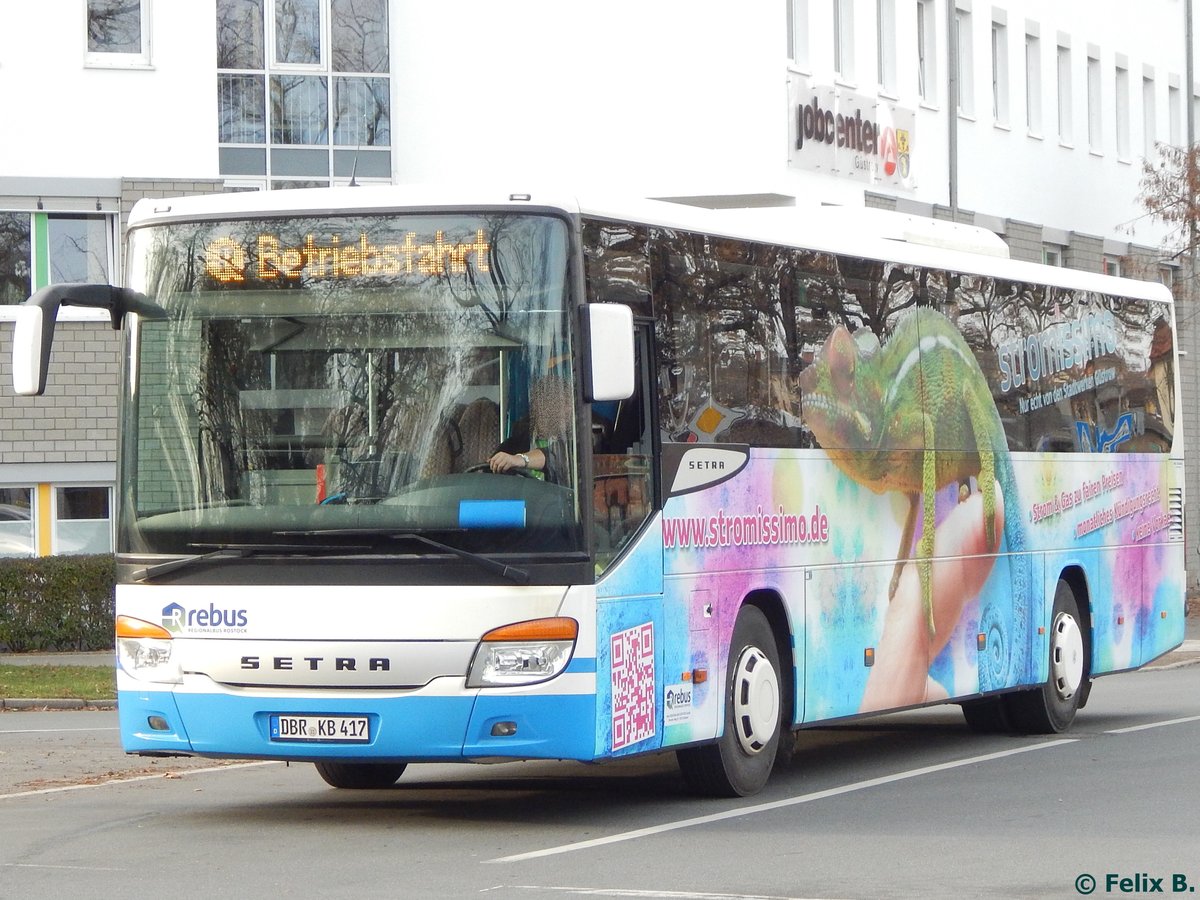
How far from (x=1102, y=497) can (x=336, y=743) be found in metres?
8.21

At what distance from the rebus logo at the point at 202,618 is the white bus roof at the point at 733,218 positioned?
6.27ft

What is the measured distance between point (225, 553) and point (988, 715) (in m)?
7.58

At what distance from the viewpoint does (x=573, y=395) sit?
1076cm

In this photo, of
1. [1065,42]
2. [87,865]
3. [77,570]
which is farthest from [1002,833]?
[1065,42]

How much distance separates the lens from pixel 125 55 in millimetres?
32312

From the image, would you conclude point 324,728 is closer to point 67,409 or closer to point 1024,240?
point 67,409

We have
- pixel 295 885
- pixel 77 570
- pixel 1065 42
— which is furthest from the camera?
pixel 1065 42

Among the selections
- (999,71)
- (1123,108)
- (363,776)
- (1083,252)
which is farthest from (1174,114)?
(363,776)

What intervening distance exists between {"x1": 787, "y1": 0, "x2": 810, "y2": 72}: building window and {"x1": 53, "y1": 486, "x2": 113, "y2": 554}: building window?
11780 mm

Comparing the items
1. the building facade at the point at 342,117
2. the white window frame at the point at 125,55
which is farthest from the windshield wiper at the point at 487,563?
the white window frame at the point at 125,55

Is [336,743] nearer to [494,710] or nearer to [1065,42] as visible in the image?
[494,710]

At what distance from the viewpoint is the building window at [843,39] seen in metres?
35.9

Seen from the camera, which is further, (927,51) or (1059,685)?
(927,51)

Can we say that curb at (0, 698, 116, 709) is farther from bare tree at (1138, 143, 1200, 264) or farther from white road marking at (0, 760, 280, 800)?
bare tree at (1138, 143, 1200, 264)
